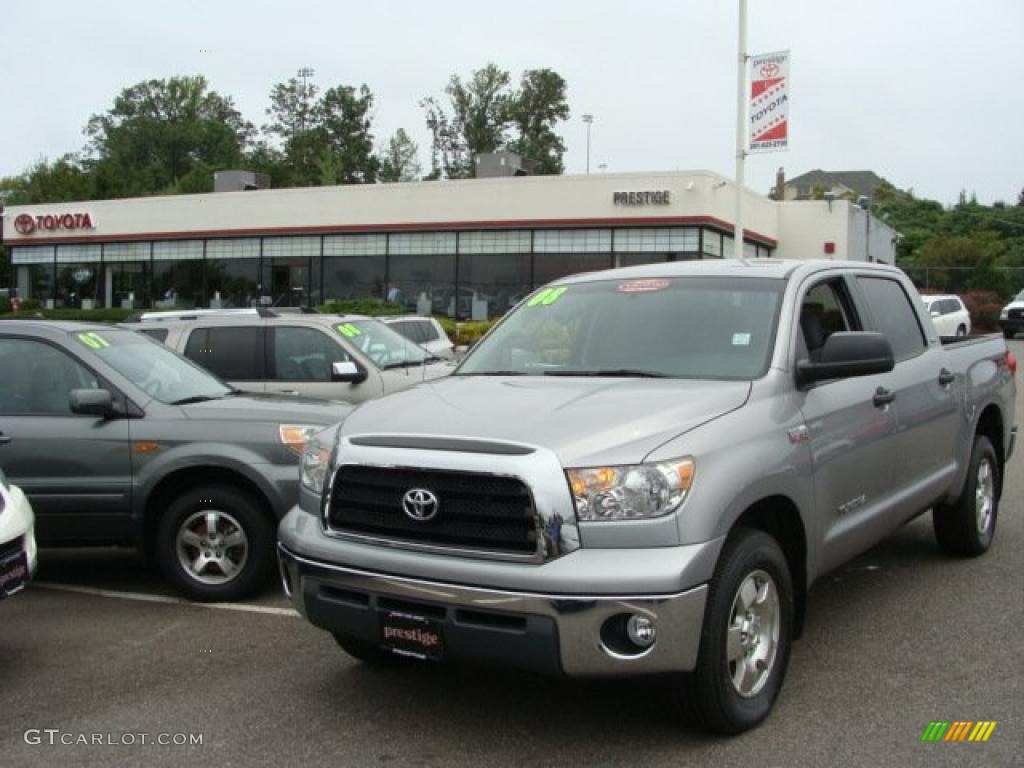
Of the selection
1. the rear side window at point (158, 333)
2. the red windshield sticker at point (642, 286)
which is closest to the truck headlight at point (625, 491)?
the red windshield sticker at point (642, 286)

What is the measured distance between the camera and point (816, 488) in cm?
441

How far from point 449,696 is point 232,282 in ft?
109

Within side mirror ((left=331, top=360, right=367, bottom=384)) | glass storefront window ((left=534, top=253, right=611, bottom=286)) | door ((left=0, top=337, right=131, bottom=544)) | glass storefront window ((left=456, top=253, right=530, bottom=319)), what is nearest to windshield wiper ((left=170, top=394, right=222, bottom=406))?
door ((left=0, top=337, right=131, bottom=544))

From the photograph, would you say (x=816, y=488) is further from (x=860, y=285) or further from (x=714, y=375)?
(x=860, y=285)

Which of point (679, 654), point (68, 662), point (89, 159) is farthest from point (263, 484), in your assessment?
point (89, 159)

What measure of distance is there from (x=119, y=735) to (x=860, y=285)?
4284 millimetres

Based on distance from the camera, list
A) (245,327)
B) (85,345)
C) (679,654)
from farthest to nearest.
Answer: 1. (245,327)
2. (85,345)
3. (679,654)

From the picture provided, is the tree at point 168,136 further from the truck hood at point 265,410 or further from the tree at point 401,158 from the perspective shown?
the truck hood at point 265,410

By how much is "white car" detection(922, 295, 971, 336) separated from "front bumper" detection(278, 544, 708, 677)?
27.8 meters

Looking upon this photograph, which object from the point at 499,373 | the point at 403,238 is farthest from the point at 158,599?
the point at 403,238

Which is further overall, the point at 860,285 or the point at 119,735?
the point at 860,285

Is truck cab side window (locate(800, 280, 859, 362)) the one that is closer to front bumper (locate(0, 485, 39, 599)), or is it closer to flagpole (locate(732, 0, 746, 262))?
front bumper (locate(0, 485, 39, 599))

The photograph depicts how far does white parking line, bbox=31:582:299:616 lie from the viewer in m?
5.81

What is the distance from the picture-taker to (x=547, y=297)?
18.0 ft
